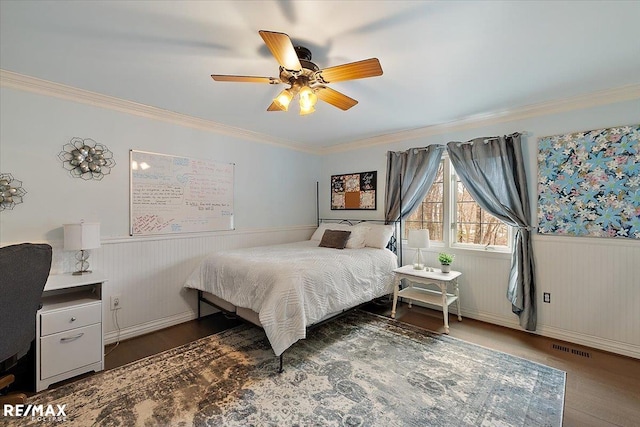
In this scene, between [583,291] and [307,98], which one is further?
[583,291]

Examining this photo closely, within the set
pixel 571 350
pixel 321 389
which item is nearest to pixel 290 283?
pixel 321 389

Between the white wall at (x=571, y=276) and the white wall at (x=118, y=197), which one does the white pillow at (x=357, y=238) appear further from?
the white wall at (x=118, y=197)

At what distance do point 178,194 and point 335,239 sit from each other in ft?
6.68

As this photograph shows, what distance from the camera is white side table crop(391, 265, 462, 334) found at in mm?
3076

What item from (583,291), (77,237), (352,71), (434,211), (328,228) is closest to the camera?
(352,71)

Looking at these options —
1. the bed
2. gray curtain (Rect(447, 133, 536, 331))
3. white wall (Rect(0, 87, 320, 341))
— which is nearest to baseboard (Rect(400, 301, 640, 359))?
gray curtain (Rect(447, 133, 536, 331))

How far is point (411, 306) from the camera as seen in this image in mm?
3885

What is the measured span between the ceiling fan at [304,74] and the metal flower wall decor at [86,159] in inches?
65.3

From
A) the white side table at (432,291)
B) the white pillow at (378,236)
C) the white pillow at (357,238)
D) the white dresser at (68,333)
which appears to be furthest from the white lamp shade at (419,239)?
the white dresser at (68,333)

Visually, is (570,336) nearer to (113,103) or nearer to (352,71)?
(352,71)

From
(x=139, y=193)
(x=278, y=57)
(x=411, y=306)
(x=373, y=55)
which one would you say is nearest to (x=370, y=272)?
(x=411, y=306)

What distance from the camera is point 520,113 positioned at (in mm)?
3082

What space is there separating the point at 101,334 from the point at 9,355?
2.31ft

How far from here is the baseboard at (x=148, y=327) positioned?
284 centimetres
